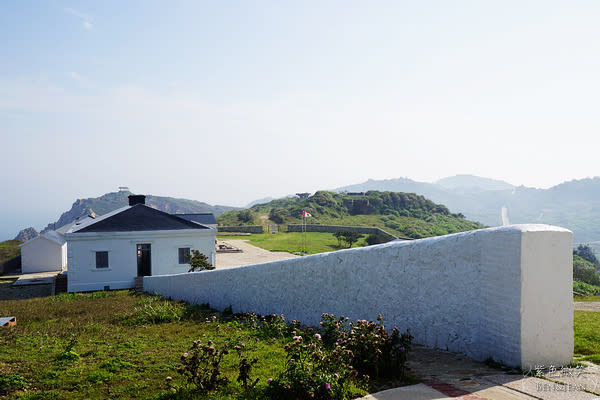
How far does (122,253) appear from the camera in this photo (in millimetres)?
20672

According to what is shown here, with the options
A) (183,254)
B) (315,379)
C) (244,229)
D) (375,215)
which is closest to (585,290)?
(183,254)

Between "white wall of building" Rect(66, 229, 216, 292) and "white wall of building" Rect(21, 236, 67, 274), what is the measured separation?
28.1 feet

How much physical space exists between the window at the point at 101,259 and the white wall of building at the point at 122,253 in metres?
0.15

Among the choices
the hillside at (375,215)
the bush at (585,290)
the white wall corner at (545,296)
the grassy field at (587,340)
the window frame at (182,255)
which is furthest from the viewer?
the hillside at (375,215)

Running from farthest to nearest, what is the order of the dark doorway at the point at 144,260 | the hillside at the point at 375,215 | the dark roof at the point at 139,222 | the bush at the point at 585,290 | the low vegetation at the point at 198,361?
the hillside at the point at 375,215 < the bush at the point at 585,290 < the dark doorway at the point at 144,260 < the dark roof at the point at 139,222 < the low vegetation at the point at 198,361

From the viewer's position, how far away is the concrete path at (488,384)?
13.3 feet

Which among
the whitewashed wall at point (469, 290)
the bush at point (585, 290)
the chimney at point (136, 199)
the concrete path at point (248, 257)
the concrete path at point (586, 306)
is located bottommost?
the bush at point (585, 290)

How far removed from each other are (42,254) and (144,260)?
400 inches

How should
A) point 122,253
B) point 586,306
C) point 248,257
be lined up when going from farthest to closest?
point 248,257 → point 122,253 → point 586,306

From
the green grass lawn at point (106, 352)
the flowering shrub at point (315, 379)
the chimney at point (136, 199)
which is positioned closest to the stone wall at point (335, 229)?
the chimney at point (136, 199)

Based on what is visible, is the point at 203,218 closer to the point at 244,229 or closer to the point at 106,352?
the point at 244,229

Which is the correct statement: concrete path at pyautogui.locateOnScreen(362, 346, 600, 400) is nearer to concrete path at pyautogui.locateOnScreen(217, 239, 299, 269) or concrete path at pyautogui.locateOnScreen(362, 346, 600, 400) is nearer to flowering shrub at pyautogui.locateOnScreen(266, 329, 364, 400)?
flowering shrub at pyautogui.locateOnScreen(266, 329, 364, 400)

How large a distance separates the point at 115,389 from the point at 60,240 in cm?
2652

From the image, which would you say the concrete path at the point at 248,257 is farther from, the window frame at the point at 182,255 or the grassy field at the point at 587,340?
the grassy field at the point at 587,340
